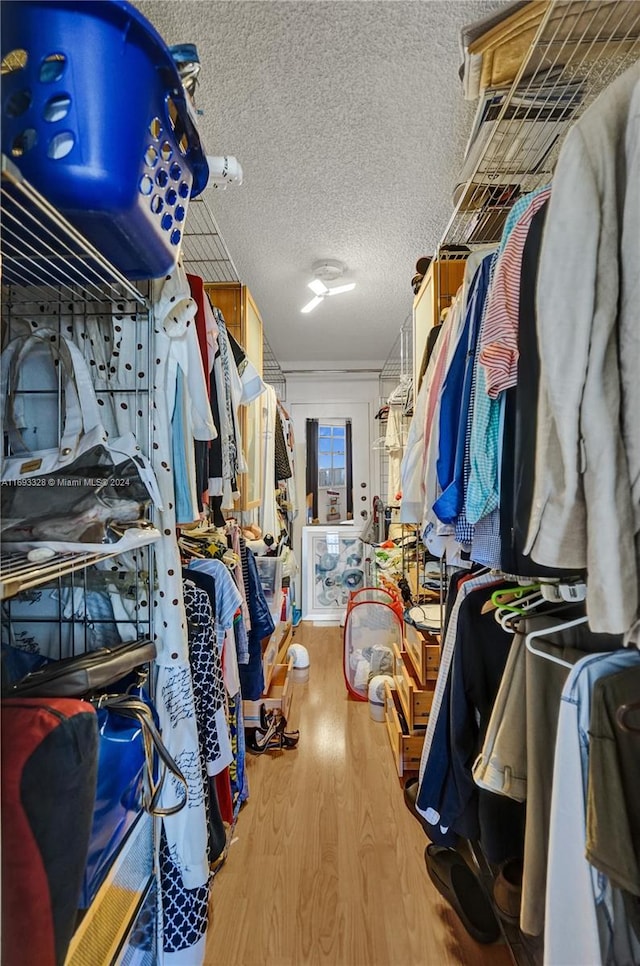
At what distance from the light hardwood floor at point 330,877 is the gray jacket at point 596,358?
4.41ft

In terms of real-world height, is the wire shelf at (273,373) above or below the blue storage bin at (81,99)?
above

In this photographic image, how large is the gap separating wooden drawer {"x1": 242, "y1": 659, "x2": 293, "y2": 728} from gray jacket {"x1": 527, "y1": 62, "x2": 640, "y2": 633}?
184 cm

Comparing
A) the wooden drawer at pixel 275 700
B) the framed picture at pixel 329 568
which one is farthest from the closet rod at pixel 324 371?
the wooden drawer at pixel 275 700

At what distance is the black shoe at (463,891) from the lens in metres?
1.24

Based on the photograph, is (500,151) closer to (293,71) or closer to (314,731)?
(293,71)

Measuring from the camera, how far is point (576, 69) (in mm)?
1040

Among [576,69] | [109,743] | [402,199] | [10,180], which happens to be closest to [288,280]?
[402,199]

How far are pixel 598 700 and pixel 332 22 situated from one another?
161 centimetres

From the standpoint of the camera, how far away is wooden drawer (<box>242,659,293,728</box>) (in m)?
2.07

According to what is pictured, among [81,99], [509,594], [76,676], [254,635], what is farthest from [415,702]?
[81,99]

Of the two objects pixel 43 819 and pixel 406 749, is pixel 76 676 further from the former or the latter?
pixel 406 749

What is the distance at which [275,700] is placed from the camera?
2.21m

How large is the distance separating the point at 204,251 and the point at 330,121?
0.87 m

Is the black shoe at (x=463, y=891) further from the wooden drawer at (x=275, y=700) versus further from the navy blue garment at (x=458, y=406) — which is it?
the navy blue garment at (x=458, y=406)
